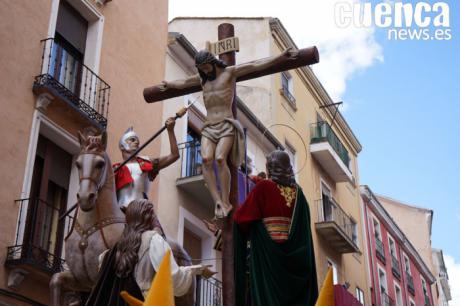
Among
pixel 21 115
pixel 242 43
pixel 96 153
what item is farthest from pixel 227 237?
pixel 242 43

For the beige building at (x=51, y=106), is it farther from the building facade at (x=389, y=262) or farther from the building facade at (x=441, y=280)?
the building facade at (x=441, y=280)

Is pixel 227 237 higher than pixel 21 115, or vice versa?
pixel 21 115

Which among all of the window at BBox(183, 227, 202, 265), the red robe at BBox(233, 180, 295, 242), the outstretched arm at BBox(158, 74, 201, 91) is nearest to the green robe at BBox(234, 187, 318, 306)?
the red robe at BBox(233, 180, 295, 242)

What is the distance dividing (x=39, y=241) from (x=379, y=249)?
20.2 m

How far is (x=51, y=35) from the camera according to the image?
11977 mm

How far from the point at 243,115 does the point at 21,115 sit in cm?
719

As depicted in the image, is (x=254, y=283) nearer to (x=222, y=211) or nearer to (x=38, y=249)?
(x=222, y=211)

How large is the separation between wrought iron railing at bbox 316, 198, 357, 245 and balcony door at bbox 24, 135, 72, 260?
1155 centimetres

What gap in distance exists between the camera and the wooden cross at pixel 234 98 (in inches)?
194

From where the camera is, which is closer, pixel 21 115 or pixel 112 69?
pixel 21 115

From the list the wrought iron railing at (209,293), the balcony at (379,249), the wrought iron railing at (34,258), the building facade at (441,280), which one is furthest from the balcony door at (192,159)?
the building facade at (441,280)

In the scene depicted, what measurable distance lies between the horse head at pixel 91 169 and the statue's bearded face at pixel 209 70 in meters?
1.06

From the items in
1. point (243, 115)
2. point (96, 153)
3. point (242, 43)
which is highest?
point (242, 43)

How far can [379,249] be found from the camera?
28.7 m
